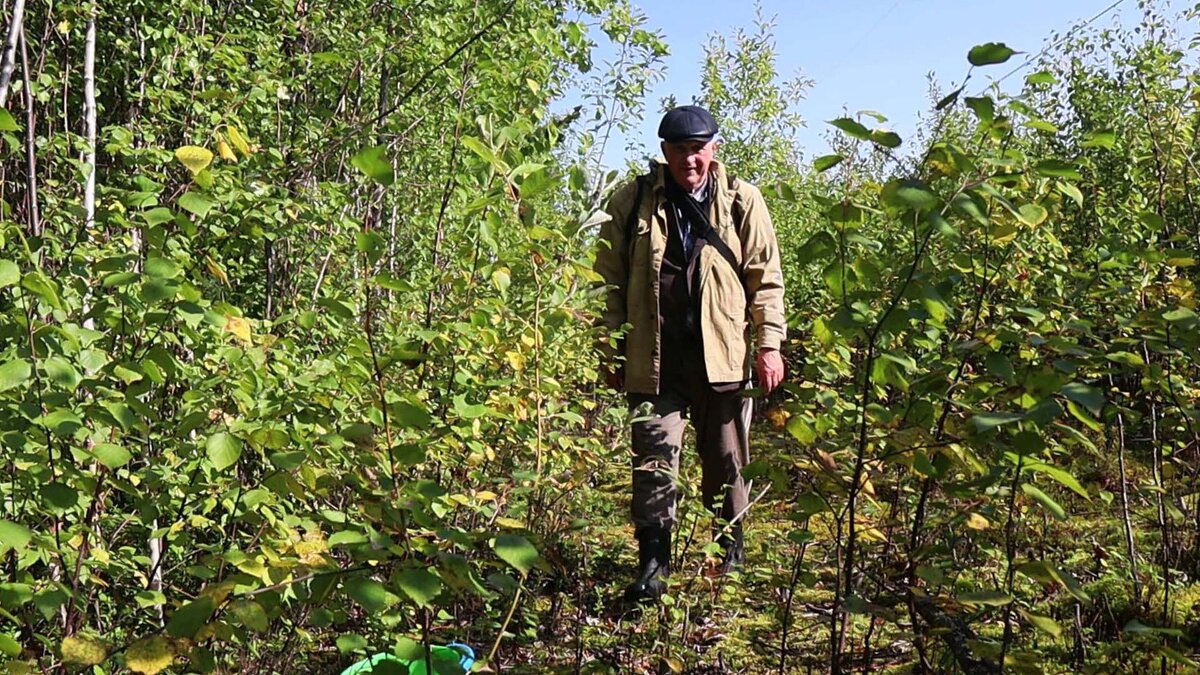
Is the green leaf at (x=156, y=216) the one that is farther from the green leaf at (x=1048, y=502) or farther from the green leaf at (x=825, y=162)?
the green leaf at (x=1048, y=502)

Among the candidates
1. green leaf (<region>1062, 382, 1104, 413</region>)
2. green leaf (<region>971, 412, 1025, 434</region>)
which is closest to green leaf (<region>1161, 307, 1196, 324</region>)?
green leaf (<region>1062, 382, 1104, 413</region>)

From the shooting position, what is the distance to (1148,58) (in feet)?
21.5

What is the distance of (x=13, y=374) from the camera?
63.8 inches

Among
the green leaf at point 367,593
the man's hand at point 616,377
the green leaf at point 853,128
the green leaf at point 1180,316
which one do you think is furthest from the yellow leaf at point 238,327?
the man's hand at point 616,377

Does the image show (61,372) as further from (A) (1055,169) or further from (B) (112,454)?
(A) (1055,169)

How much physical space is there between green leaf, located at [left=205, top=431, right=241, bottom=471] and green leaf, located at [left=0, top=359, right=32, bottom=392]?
34 centimetres

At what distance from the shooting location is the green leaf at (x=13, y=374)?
160 cm

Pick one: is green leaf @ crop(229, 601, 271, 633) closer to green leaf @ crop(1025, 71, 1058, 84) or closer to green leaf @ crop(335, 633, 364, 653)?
green leaf @ crop(335, 633, 364, 653)

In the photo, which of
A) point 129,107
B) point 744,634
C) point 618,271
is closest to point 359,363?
point 618,271

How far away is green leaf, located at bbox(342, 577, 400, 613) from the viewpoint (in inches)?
53.4

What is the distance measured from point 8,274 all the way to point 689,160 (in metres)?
2.58

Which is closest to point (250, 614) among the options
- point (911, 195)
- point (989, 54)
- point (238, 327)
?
point (238, 327)

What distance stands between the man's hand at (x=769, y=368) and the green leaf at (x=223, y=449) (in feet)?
7.89

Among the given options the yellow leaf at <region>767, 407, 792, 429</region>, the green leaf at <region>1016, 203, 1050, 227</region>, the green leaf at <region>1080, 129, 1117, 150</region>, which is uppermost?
the green leaf at <region>1080, 129, 1117, 150</region>
